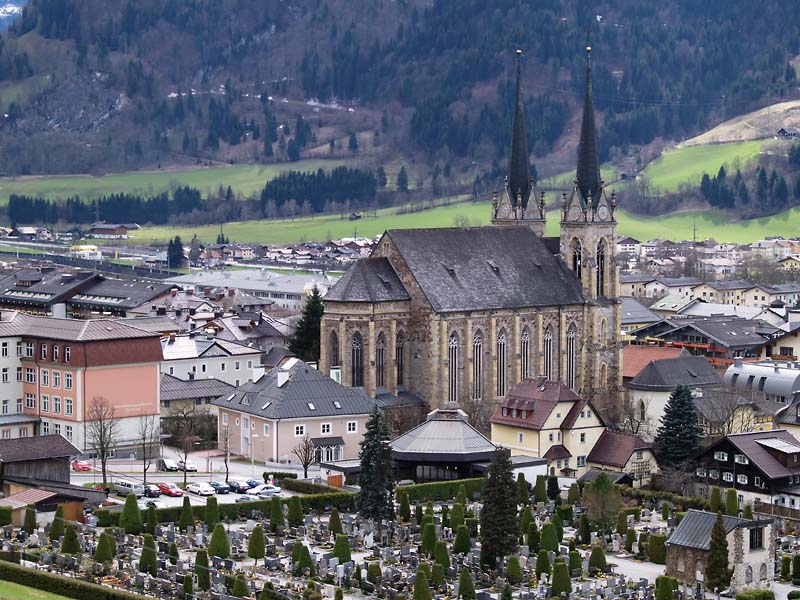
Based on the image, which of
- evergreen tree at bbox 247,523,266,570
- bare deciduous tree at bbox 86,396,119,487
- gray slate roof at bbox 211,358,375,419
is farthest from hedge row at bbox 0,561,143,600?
gray slate roof at bbox 211,358,375,419

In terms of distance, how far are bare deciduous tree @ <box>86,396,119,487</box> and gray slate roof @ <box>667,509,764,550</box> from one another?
31486mm

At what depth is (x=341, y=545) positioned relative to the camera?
227ft

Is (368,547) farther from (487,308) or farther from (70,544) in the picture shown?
(487,308)

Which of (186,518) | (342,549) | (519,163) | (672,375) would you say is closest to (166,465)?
(186,518)

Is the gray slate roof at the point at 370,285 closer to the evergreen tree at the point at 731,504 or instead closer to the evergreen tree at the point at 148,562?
the evergreen tree at the point at 731,504

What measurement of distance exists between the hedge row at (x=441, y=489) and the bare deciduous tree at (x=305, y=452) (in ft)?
20.7

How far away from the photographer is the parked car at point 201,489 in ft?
272

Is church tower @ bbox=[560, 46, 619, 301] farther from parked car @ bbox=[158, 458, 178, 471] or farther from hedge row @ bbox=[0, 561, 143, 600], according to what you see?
hedge row @ bbox=[0, 561, 143, 600]

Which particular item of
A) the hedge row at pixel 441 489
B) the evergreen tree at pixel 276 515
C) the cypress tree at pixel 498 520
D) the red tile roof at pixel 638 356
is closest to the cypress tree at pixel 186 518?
the evergreen tree at pixel 276 515

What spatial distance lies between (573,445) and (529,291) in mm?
20282

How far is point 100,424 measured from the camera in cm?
8944

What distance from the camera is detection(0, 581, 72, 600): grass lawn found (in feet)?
195

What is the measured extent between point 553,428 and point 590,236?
2507 cm

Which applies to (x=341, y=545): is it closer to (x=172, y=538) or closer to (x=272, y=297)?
(x=172, y=538)
